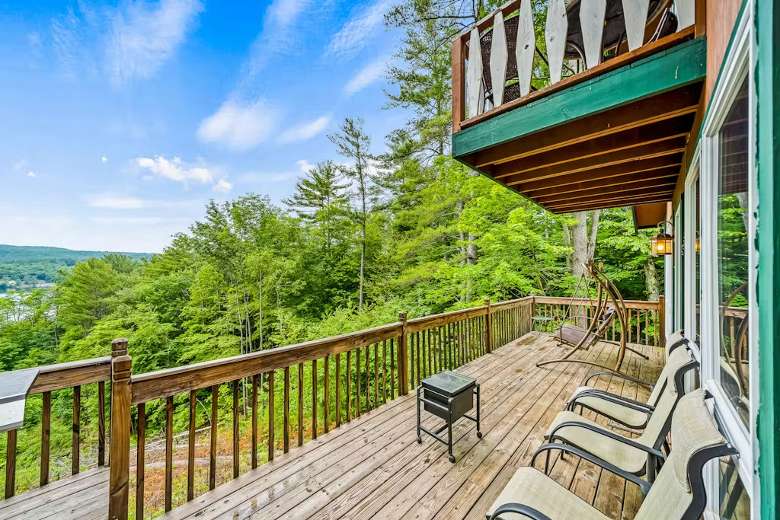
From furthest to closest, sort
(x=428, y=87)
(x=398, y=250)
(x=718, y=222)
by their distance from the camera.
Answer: (x=398, y=250), (x=428, y=87), (x=718, y=222)

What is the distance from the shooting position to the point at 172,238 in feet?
57.2

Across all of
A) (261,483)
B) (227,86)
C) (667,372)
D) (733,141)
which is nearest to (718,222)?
(733,141)

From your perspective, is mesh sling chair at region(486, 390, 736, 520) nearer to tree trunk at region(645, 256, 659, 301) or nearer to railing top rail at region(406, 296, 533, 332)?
railing top rail at region(406, 296, 533, 332)

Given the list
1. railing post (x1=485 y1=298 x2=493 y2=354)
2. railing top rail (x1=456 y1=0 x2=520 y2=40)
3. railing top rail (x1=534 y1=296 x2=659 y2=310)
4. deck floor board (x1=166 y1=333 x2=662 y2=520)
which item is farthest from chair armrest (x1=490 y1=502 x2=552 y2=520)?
railing top rail (x1=534 y1=296 x2=659 y2=310)

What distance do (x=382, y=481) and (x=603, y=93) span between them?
10.2ft

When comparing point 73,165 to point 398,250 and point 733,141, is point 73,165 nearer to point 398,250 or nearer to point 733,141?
point 398,250

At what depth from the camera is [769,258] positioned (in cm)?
60

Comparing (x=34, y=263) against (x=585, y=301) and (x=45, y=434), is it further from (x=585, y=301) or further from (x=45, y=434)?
(x=585, y=301)

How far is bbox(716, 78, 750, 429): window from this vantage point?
0.99 m

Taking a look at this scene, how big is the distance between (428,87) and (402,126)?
1598mm

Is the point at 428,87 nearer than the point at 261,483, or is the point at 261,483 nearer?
the point at 261,483

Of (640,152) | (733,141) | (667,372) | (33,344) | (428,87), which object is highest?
(428,87)

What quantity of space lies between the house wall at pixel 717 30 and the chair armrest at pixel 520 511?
6.51 ft

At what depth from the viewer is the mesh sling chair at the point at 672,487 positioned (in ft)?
3.22
